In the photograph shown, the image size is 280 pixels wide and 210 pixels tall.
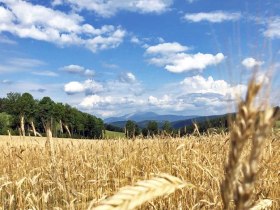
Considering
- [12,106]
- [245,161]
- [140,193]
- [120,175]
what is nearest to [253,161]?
[245,161]

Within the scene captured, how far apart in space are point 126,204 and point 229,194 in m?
0.27

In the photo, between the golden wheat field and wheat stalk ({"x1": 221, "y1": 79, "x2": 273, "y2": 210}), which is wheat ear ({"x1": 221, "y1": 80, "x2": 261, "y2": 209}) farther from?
the golden wheat field

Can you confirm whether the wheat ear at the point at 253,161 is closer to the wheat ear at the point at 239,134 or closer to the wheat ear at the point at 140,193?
the wheat ear at the point at 239,134

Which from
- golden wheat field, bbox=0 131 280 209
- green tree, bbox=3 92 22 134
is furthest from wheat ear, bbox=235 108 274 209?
green tree, bbox=3 92 22 134

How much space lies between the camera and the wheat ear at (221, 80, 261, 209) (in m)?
0.98

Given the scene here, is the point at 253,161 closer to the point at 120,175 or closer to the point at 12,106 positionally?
the point at 120,175

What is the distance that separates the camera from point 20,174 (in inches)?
272

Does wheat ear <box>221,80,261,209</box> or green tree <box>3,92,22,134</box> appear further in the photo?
green tree <box>3,92,22,134</box>

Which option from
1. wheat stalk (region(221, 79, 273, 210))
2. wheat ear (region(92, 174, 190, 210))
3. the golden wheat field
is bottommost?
the golden wheat field

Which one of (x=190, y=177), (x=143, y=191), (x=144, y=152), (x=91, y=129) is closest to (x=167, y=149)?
(x=144, y=152)

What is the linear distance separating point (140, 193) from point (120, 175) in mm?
5347

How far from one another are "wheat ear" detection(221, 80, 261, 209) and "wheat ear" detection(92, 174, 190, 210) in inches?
6.2

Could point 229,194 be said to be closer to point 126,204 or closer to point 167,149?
point 126,204

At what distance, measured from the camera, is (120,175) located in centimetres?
632
